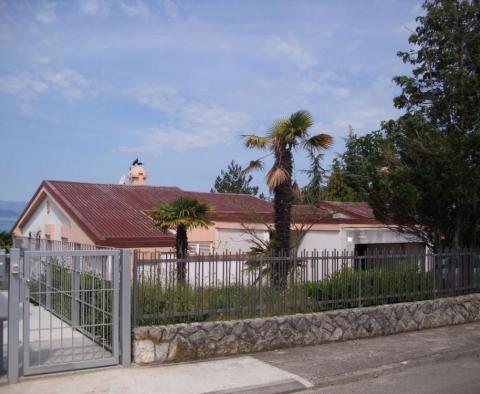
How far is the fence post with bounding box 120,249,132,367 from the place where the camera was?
8.77 meters

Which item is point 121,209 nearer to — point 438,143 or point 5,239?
point 5,239

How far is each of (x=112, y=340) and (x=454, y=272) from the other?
834cm

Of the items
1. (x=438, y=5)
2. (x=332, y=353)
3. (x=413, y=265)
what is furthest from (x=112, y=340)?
(x=438, y=5)

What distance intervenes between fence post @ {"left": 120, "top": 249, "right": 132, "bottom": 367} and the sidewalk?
294 mm

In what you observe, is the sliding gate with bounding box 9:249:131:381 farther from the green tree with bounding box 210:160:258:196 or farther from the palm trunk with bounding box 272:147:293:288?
the green tree with bounding box 210:160:258:196

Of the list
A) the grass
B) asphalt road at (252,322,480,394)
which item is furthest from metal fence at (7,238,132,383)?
asphalt road at (252,322,480,394)

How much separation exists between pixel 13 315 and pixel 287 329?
4.67 m

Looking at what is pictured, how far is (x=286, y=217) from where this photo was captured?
13.3 metres

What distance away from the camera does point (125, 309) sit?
8.82 m

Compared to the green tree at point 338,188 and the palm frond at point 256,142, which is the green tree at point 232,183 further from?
the palm frond at point 256,142

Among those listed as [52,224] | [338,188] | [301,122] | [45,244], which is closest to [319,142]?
[301,122]

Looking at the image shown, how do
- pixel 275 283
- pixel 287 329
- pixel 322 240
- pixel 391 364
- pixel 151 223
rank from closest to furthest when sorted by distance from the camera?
pixel 391 364 < pixel 287 329 < pixel 275 283 < pixel 151 223 < pixel 322 240

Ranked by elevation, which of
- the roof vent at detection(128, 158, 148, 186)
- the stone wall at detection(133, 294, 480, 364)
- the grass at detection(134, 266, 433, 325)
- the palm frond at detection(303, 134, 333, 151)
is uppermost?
the roof vent at detection(128, 158, 148, 186)

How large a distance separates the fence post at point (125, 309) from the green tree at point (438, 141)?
7.77 meters
